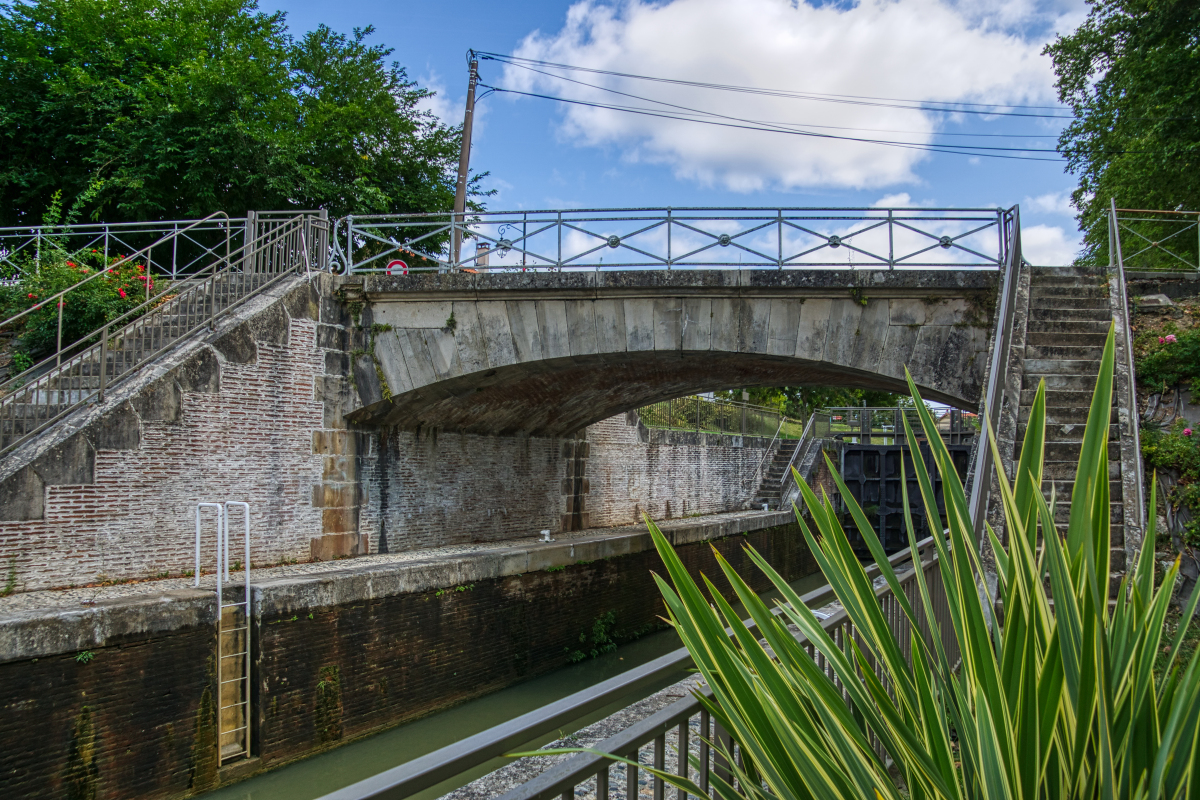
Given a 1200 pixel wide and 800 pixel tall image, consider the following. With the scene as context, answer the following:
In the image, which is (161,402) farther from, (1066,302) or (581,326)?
(1066,302)

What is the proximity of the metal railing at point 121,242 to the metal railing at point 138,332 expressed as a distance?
0.82 metres

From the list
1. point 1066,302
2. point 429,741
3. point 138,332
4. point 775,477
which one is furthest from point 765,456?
point 138,332

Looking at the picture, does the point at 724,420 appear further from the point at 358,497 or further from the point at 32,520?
the point at 32,520

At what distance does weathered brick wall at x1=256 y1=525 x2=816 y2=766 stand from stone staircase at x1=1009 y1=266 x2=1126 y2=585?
9.78 feet

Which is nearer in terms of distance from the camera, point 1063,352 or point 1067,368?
point 1067,368

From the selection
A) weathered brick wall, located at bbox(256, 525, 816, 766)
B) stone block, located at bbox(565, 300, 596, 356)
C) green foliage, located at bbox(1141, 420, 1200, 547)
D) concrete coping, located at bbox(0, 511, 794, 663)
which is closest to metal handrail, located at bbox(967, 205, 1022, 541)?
green foliage, located at bbox(1141, 420, 1200, 547)

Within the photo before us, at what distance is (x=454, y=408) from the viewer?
472 inches

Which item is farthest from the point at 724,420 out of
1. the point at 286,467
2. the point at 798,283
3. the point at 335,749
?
the point at 335,749

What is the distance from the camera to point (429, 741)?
331 inches

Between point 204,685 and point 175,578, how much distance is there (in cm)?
164

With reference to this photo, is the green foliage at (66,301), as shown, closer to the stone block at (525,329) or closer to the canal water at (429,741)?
the stone block at (525,329)

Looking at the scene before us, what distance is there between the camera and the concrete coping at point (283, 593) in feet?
19.9

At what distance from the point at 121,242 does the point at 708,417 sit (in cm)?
1348

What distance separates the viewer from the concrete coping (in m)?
6.07
